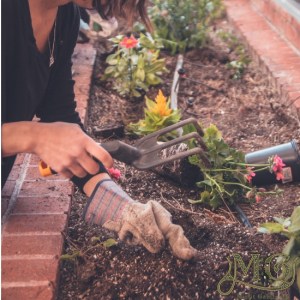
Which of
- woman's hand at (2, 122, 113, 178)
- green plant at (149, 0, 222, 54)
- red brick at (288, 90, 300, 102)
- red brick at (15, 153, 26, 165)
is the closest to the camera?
woman's hand at (2, 122, 113, 178)

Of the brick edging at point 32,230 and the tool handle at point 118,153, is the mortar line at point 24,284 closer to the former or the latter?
the brick edging at point 32,230

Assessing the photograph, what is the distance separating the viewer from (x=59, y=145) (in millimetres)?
1386

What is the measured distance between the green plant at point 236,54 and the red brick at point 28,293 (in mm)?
2013

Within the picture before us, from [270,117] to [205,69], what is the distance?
2.46ft

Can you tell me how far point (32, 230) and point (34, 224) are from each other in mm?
33

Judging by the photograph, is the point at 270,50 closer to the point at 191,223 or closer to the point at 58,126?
the point at 191,223

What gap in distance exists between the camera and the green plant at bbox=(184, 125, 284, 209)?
6.69 feet

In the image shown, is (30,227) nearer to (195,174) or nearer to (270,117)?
(195,174)

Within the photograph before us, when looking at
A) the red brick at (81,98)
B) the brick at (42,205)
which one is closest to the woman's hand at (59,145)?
the brick at (42,205)

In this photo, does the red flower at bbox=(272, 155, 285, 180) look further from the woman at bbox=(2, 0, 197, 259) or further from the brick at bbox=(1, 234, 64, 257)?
the brick at bbox=(1, 234, 64, 257)

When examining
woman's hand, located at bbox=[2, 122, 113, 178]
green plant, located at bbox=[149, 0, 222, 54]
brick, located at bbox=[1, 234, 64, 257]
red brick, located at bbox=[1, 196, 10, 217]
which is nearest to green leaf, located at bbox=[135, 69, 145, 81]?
green plant, located at bbox=[149, 0, 222, 54]

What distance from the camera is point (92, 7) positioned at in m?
1.64

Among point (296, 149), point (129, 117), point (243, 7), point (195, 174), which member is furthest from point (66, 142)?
point (243, 7)

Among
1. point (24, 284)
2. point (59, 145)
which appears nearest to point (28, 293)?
point (24, 284)
